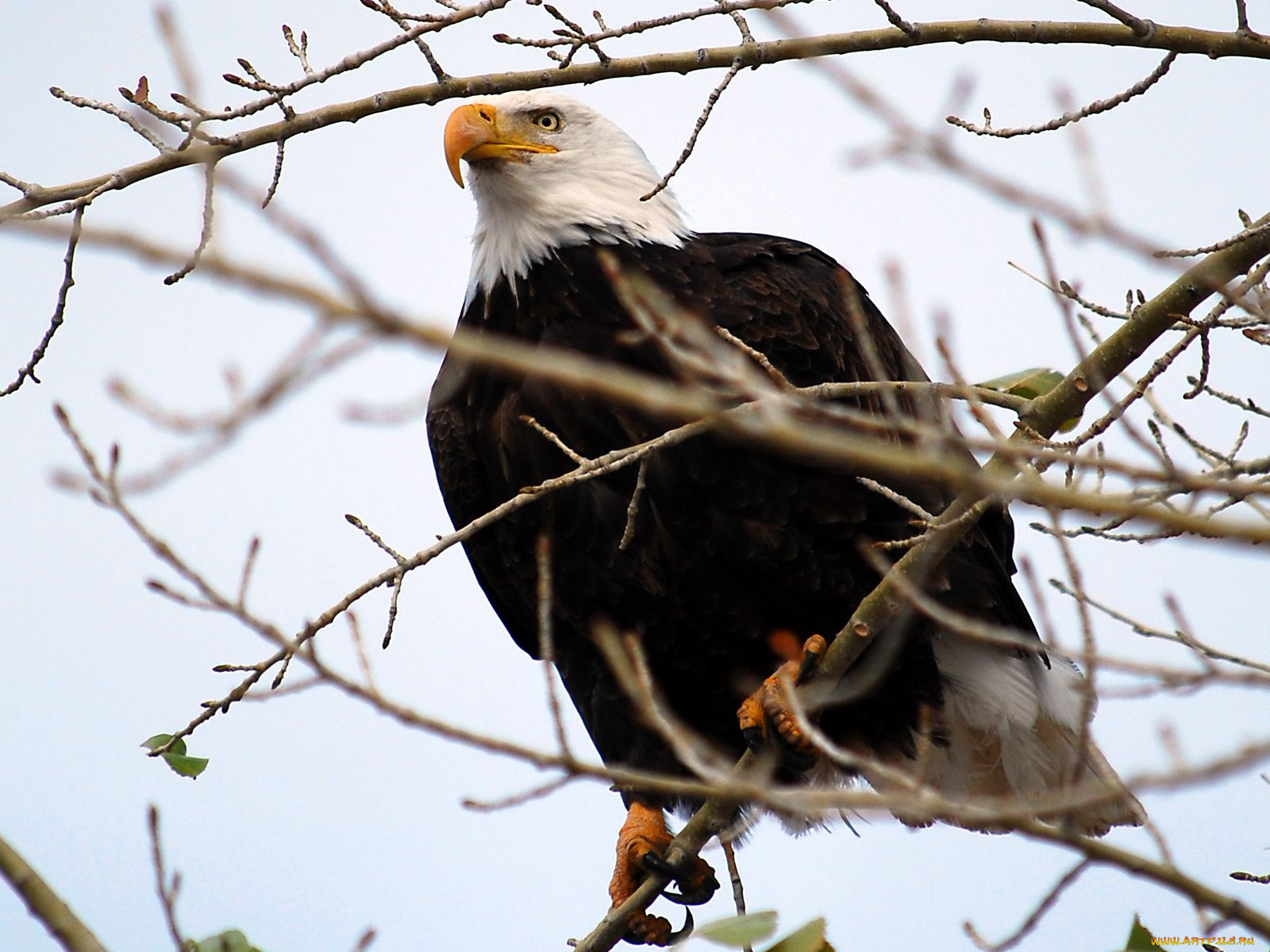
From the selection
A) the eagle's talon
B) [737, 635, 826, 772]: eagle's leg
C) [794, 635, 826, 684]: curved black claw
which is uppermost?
[794, 635, 826, 684]: curved black claw

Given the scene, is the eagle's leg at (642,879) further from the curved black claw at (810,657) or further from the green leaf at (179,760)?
the green leaf at (179,760)

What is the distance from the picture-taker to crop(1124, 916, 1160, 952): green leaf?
2459 mm

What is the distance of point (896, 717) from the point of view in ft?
14.2

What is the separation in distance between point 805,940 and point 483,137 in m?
2.69

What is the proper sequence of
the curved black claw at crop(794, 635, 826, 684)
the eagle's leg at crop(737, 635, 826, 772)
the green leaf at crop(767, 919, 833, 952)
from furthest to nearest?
the eagle's leg at crop(737, 635, 826, 772)
the curved black claw at crop(794, 635, 826, 684)
the green leaf at crop(767, 919, 833, 952)

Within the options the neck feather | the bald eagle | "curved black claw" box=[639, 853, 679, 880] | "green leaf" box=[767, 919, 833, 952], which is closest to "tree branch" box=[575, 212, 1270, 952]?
"green leaf" box=[767, 919, 833, 952]

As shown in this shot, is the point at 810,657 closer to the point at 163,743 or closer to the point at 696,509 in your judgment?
the point at 696,509

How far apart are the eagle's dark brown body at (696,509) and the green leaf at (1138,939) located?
3.99 ft

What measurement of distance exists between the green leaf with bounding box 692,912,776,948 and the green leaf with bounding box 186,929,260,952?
1.01 meters

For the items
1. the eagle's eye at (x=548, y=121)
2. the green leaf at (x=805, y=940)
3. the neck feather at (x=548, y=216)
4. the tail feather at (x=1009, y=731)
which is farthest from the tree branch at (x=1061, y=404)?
the eagle's eye at (x=548, y=121)

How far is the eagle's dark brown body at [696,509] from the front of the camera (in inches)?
151

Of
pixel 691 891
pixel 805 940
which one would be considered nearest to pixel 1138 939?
pixel 805 940

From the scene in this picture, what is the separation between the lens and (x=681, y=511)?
3855 mm

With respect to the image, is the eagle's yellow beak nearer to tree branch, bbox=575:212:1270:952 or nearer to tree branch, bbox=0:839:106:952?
tree branch, bbox=575:212:1270:952
